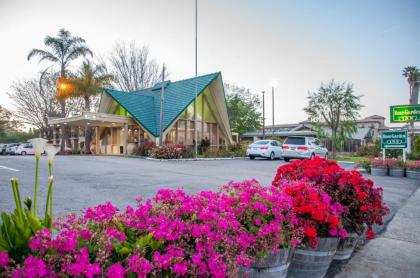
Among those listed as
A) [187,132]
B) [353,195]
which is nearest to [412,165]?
[353,195]

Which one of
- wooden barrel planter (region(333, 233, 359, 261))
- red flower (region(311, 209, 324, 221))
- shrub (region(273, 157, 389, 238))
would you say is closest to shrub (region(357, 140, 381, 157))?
shrub (region(273, 157, 389, 238))

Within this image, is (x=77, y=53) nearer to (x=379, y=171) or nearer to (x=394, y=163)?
(x=379, y=171)

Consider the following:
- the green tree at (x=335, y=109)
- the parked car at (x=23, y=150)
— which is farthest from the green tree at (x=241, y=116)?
the parked car at (x=23, y=150)

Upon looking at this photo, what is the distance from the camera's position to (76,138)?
121 feet

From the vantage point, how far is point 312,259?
99.0 inches

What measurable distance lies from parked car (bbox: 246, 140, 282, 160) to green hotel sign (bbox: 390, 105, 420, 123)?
8.67 m

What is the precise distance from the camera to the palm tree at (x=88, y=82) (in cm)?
2844

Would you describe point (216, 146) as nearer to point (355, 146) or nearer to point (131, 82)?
point (131, 82)

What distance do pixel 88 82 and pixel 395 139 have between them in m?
28.5

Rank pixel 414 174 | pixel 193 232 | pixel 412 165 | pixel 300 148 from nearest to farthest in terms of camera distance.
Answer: pixel 193 232 → pixel 414 174 → pixel 412 165 → pixel 300 148

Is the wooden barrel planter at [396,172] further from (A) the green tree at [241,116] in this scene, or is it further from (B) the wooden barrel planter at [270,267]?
(A) the green tree at [241,116]

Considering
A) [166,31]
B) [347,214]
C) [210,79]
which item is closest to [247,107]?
[210,79]

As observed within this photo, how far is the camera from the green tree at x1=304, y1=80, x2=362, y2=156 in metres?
26.9

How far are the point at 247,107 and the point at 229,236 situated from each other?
4625 centimetres
